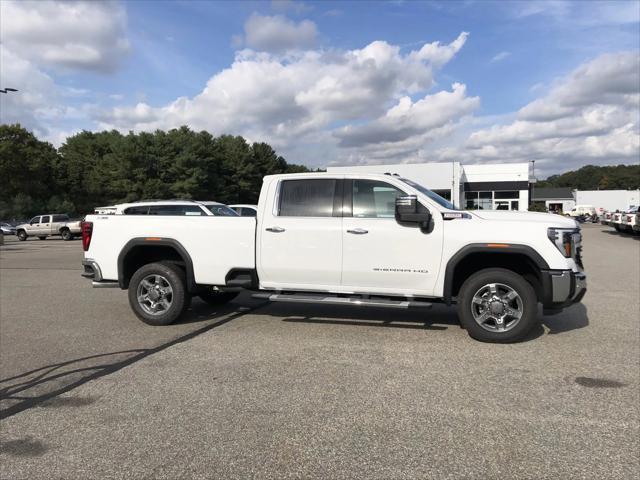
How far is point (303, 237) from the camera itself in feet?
20.8

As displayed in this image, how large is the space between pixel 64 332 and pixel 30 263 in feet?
37.8

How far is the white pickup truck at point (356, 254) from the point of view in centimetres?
575

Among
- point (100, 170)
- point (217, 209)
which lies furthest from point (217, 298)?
point (100, 170)

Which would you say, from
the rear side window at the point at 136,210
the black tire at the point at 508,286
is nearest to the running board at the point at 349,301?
the black tire at the point at 508,286

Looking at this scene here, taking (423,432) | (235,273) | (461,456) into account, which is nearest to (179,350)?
(235,273)

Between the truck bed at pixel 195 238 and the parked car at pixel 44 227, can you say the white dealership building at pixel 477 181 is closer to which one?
the parked car at pixel 44 227

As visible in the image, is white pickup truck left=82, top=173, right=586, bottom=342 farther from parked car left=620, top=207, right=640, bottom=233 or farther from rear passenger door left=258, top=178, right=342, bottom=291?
parked car left=620, top=207, right=640, bottom=233

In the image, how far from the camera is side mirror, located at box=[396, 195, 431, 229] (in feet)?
18.7

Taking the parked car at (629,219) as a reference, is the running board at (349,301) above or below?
below

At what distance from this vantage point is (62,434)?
12.0 feet

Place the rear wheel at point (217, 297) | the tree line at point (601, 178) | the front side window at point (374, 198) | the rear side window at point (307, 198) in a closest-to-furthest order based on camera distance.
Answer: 1. the front side window at point (374, 198)
2. the rear side window at point (307, 198)
3. the rear wheel at point (217, 297)
4. the tree line at point (601, 178)

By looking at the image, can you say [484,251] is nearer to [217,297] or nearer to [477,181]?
[217,297]

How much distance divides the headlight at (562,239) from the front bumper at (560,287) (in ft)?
0.78

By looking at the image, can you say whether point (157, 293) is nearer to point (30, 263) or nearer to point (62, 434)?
point (62, 434)
